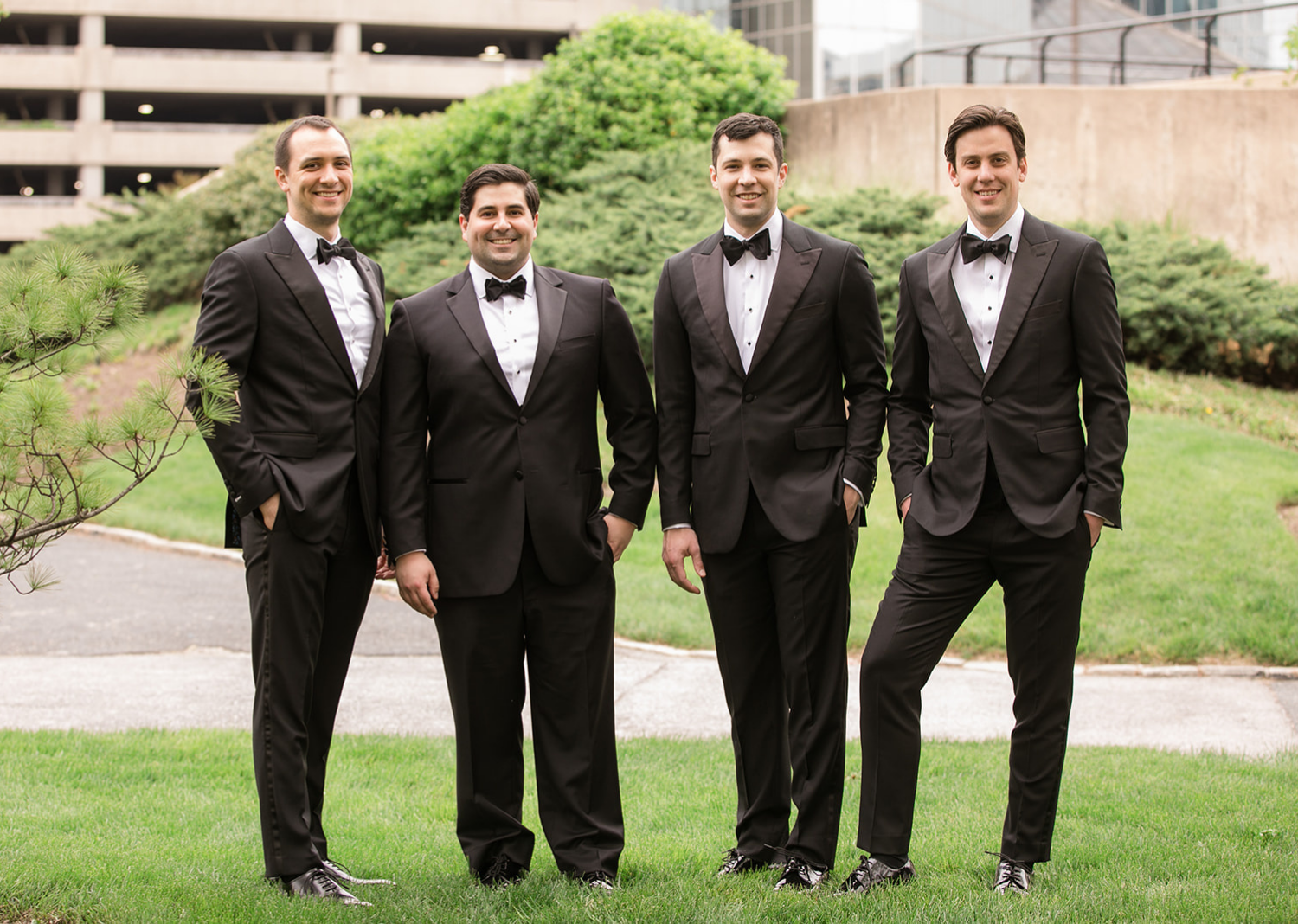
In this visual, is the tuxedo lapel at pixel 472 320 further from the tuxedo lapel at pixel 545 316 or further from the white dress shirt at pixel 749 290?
the white dress shirt at pixel 749 290

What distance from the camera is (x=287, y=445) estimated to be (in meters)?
4.29

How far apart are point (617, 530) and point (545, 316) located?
818 millimetres

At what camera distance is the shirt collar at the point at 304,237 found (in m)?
4.48

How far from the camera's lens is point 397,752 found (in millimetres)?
6629

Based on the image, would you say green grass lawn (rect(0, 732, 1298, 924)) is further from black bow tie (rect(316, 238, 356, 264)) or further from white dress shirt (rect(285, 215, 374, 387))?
black bow tie (rect(316, 238, 356, 264))

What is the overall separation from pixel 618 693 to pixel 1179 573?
4437mm

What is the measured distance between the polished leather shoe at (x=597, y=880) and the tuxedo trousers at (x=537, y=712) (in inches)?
0.6

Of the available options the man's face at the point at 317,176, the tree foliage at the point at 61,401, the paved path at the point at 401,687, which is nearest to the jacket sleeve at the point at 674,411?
the man's face at the point at 317,176

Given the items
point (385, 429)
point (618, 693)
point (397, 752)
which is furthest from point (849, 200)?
point (385, 429)

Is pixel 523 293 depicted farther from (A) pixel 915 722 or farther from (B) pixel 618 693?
(B) pixel 618 693

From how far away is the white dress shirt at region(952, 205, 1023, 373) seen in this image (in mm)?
4332

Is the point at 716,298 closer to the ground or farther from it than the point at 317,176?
closer to the ground

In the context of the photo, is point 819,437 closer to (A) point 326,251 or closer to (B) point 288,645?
(A) point 326,251

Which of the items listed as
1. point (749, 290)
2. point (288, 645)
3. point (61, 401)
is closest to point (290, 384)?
point (61, 401)
